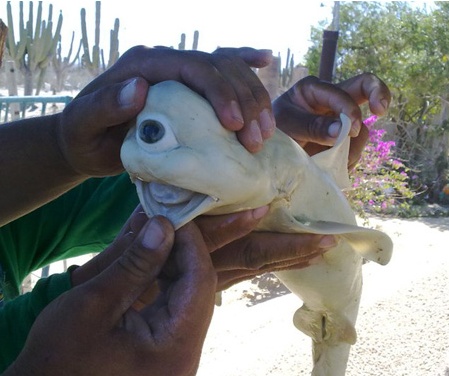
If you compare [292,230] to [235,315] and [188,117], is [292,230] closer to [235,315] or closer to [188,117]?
[188,117]

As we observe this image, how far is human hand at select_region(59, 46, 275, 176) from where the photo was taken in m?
1.14

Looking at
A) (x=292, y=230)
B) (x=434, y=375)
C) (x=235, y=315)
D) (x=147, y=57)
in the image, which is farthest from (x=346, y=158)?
(x=235, y=315)

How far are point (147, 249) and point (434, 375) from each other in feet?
8.36

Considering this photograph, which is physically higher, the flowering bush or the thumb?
the thumb

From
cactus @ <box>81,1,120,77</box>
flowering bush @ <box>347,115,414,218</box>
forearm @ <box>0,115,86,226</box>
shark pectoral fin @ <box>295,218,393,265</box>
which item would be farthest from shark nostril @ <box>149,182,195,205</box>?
cactus @ <box>81,1,120,77</box>

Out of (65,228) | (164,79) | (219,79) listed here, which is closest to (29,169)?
(65,228)

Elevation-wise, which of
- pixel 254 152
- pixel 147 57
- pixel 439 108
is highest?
pixel 147 57

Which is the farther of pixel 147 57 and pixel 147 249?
pixel 147 57

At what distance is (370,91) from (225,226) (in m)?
0.73

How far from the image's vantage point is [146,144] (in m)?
1.08

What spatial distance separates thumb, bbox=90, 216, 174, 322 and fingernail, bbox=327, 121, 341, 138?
69 centimetres

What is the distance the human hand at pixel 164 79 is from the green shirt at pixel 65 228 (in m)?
0.55

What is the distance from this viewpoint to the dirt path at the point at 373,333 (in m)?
3.12

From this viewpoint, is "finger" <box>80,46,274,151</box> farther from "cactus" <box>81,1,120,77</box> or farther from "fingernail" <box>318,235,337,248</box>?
"cactus" <box>81,1,120,77</box>
